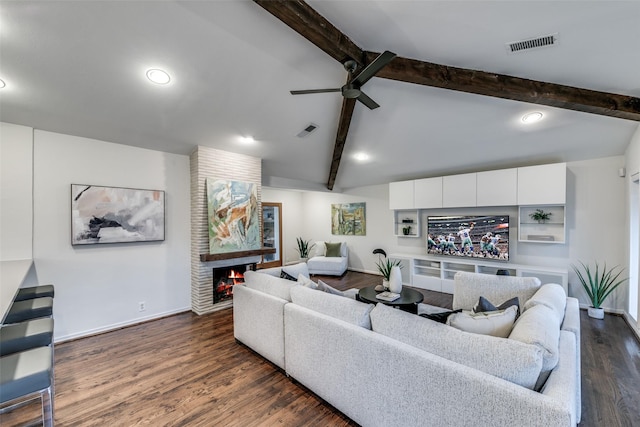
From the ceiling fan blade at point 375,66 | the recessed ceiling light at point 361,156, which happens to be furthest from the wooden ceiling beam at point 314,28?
the recessed ceiling light at point 361,156

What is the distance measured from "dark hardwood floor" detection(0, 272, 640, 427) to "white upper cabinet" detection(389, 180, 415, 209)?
3506 mm

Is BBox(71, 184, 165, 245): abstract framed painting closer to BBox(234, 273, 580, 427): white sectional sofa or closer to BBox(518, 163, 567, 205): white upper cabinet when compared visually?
BBox(234, 273, 580, 427): white sectional sofa

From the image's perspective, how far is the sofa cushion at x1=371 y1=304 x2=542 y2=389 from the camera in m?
1.29

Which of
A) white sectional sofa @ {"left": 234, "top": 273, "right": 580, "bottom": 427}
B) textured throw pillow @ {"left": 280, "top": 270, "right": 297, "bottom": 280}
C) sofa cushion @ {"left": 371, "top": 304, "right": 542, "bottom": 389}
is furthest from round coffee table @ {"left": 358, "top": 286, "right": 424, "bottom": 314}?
sofa cushion @ {"left": 371, "top": 304, "right": 542, "bottom": 389}

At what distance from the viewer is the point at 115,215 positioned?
3654 mm

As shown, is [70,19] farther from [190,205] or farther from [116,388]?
[116,388]

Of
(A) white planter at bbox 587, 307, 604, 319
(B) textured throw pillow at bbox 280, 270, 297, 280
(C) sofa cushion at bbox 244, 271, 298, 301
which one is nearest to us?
(C) sofa cushion at bbox 244, 271, 298, 301

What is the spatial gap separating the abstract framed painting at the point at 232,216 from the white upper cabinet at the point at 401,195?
329 cm

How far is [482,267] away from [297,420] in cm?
467

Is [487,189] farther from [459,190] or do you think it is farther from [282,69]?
[282,69]

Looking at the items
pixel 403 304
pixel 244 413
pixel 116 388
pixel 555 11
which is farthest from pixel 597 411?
pixel 116 388

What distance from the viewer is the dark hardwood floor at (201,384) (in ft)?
6.63

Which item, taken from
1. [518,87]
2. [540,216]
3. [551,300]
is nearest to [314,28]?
[518,87]

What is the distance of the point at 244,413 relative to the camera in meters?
2.06
